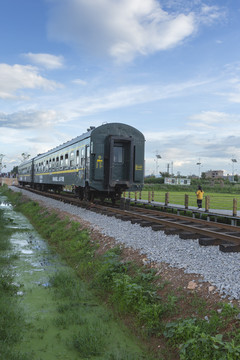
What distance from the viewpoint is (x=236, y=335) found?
3721mm

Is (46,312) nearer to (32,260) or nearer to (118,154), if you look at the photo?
(32,260)

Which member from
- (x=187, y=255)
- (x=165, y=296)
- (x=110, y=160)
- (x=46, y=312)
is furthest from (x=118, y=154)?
(x=165, y=296)

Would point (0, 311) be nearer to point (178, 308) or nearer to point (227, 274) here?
point (178, 308)

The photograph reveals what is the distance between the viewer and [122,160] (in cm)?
1530

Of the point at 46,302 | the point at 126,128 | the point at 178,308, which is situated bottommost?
the point at 46,302

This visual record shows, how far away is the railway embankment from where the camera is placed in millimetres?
3913

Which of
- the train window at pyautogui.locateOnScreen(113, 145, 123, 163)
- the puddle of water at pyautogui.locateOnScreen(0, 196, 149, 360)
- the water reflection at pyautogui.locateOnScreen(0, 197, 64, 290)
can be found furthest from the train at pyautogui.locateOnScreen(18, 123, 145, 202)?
the puddle of water at pyautogui.locateOnScreen(0, 196, 149, 360)

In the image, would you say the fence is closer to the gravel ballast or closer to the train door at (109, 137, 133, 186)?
the train door at (109, 137, 133, 186)

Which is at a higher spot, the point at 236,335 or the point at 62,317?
the point at 236,335

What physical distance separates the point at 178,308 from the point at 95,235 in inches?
215

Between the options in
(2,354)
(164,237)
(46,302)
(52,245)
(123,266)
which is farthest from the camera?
(52,245)

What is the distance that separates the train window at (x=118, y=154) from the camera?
1517 centimetres

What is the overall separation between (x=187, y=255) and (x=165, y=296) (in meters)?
1.51

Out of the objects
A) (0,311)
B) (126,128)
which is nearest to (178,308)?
(0,311)
